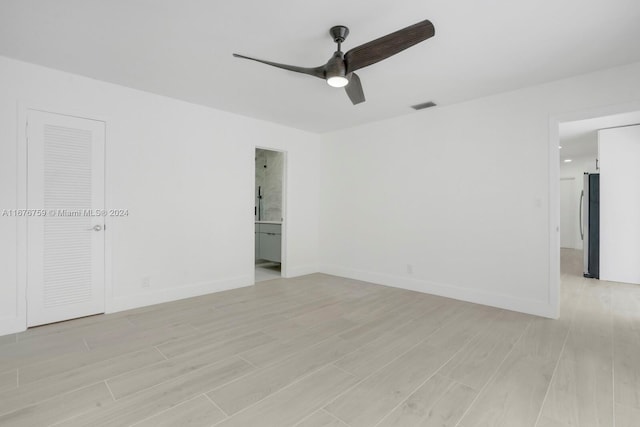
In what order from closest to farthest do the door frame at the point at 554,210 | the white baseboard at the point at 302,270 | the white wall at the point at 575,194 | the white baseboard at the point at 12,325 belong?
the white baseboard at the point at 12,325
the door frame at the point at 554,210
the white baseboard at the point at 302,270
the white wall at the point at 575,194

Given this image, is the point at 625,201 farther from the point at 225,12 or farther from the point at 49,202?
the point at 49,202

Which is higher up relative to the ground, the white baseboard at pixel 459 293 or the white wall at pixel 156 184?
the white wall at pixel 156 184

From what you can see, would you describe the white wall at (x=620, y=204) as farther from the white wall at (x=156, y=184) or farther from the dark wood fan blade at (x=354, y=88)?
the white wall at (x=156, y=184)

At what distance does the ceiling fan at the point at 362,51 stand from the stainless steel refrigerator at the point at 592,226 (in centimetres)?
505

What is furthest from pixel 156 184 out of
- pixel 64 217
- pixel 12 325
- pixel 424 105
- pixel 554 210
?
pixel 554 210

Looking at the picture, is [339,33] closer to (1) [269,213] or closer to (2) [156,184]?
(2) [156,184]

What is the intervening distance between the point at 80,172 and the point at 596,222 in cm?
745

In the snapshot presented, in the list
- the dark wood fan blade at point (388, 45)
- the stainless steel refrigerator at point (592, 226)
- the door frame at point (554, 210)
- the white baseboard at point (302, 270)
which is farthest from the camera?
the white baseboard at point (302, 270)

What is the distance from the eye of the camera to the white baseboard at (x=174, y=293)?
333 centimetres

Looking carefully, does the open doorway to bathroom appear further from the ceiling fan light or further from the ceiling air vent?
the ceiling fan light

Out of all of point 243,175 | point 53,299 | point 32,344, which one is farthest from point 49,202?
point 243,175

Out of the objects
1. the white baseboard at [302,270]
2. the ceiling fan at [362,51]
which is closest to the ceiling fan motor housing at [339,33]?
the ceiling fan at [362,51]

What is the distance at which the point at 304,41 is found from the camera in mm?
2408

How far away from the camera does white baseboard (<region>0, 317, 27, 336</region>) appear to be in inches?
106
